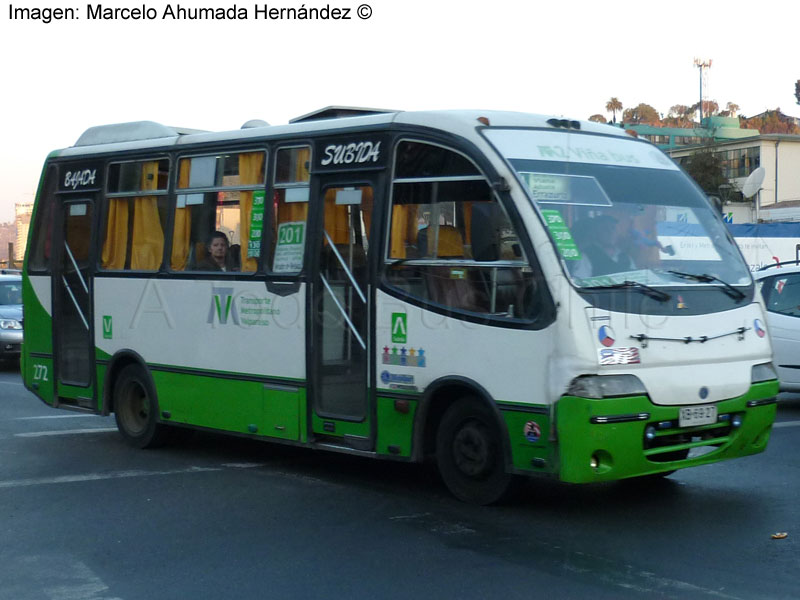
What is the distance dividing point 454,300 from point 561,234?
963 mm

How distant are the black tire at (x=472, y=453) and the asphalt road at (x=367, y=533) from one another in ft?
0.52

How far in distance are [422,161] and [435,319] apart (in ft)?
3.94

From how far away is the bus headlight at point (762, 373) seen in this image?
799 centimetres

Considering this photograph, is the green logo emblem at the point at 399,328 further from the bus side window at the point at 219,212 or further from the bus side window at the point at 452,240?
the bus side window at the point at 219,212

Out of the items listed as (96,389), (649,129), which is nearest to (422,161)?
(96,389)

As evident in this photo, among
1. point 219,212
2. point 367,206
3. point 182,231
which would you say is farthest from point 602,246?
point 182,231

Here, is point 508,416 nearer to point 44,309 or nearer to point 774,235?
point 44,309

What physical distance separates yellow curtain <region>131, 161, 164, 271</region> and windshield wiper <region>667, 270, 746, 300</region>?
17.0 feet

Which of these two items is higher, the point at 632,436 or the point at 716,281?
the point at 716,281

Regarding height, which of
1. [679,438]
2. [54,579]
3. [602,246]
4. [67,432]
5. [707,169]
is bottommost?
[54,579]

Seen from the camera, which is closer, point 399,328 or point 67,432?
point 399,328

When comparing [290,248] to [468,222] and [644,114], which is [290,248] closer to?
[468,222]

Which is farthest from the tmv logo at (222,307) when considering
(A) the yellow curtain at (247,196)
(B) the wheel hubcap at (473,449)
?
(B) the wheel hubcap at (473,449)

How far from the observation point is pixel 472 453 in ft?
26.2
